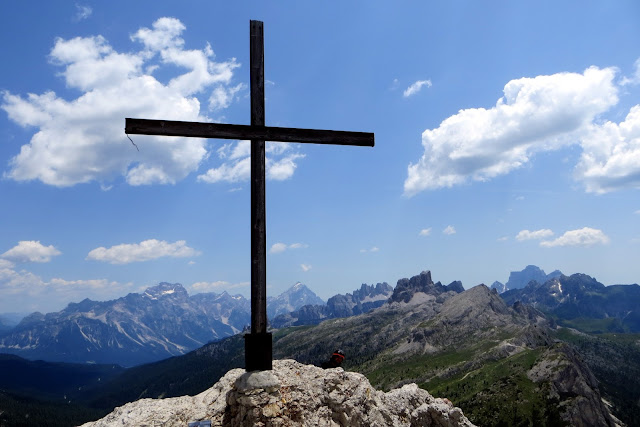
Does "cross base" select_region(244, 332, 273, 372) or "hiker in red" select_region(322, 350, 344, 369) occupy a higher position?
"cross base" select_region(244, 332, 273, 372)

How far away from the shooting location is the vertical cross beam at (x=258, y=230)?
1137 centimetres

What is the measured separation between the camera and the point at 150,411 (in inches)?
454

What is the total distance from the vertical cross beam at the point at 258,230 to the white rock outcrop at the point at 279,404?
61 centimetres

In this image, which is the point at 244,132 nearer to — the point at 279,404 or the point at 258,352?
the point at 258,352

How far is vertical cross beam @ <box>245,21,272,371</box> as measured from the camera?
11.4 m

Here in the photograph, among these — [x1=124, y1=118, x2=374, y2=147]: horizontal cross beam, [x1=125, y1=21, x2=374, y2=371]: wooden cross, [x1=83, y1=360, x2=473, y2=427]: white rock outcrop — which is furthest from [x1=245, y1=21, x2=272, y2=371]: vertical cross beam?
[x1=83, y1=360, x2=473, y2=427]: white rock outcrop

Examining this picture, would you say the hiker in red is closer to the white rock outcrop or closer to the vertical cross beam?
the white rock outcrop

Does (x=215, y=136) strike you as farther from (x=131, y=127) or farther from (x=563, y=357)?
(x=563, y=357)

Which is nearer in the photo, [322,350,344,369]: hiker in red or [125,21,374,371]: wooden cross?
[125,21,374,371]: wooden cross

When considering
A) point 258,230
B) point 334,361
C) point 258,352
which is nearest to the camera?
point 258,352

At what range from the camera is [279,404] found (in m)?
10.8

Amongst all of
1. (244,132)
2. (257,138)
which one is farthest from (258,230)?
(244,132)

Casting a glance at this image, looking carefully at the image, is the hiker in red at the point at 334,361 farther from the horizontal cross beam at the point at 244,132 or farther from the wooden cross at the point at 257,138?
the horizontal cross beam at the point at 244,132

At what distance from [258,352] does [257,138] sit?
19.5 feet
